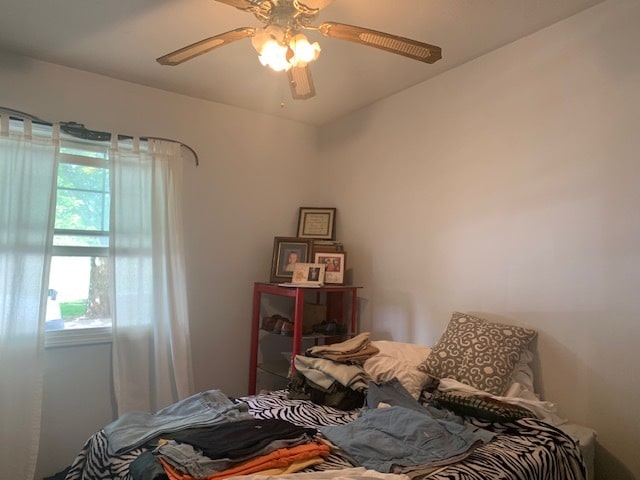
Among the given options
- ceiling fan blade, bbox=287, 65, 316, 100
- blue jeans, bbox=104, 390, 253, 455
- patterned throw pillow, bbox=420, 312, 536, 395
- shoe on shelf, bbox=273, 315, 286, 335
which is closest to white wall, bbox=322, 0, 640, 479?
patterned throw pillow, bbox=420, 312, 536, 395

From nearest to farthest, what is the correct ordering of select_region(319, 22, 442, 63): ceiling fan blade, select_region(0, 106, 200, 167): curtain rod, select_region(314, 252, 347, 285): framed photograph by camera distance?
select_region(319, 22, 442, 63): ceiling fan blade → select_region(0, 106, 200, 167): curtain rod → select_region(314, 252, 347, 285): framed photograph

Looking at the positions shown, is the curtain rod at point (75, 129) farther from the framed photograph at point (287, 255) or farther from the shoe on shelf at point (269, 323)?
the shoe on shelf at point (269, 323)

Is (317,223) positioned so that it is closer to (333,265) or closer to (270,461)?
(333,265)

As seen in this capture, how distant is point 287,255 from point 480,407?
1.84m

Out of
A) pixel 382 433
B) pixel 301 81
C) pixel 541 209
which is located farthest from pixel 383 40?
pixel 382 433

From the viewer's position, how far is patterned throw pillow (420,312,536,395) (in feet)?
6.59

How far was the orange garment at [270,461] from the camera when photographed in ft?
4.19

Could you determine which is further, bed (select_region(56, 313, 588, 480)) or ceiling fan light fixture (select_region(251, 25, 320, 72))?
ceiling fan light fixture (select_region(251, 25, 320, 72))

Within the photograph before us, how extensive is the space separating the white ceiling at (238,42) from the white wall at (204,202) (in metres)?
0.15

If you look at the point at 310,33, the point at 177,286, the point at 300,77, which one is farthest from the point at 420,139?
the point at 177,286

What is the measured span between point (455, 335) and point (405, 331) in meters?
0.60

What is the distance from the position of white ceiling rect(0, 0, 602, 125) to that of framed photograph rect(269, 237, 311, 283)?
3.46ft

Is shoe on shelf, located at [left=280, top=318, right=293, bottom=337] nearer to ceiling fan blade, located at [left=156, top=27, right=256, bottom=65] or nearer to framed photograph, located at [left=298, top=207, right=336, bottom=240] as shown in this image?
framed photograph, located at [left=298, top=207, right=336, bottom=240]

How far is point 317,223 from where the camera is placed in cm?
348
